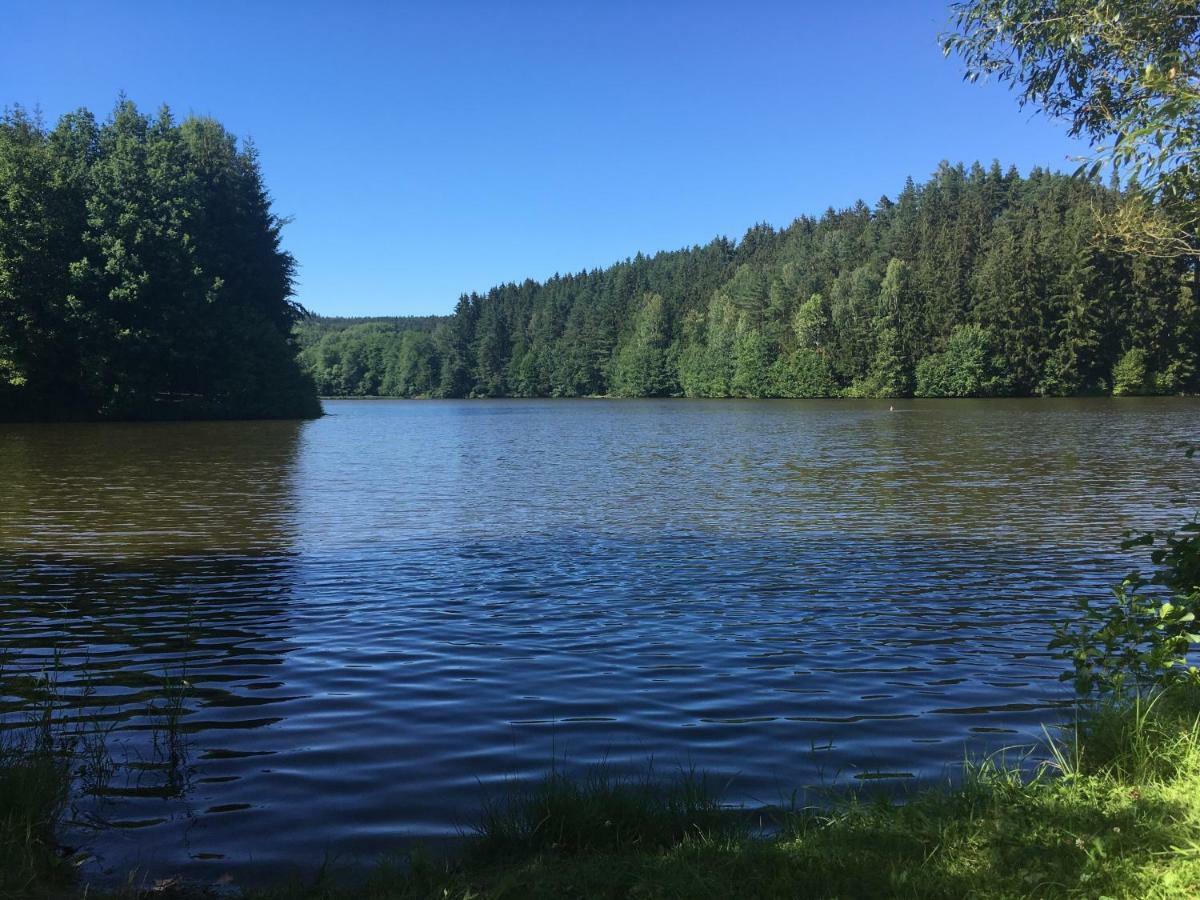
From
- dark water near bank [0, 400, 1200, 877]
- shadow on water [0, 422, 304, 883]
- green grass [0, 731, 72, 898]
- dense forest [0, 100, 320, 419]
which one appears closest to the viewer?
green grass [0, 731, 72, 898]

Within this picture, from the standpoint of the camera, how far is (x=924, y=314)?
120 metres

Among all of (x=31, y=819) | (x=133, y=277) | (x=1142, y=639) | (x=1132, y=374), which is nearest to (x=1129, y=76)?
(x=1142, y=639)

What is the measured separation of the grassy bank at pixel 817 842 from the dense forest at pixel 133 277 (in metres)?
59.1

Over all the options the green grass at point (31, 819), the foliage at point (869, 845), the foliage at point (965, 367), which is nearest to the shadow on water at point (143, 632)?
the green grass at point (31, 819)

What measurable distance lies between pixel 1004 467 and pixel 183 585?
88.2 feet

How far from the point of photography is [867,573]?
574 inches

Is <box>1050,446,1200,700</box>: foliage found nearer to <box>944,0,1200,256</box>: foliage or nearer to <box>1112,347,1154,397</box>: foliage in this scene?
<box>944,0,1200,256</box>: foliage

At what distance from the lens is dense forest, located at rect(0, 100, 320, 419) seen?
5609 centimetres

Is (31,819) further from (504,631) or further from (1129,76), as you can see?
(1129,76)

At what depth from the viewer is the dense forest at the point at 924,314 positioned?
106m

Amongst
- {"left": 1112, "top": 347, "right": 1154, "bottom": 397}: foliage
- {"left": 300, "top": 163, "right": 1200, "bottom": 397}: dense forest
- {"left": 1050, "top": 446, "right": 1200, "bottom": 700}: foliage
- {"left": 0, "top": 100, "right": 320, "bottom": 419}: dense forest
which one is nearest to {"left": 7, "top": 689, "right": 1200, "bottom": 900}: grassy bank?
{"left": 1050, "top": 446, "right": 1200, "bottom": 700}: foliage

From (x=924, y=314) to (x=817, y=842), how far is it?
407ft

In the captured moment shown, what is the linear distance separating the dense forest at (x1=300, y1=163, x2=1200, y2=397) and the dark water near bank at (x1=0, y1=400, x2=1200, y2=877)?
59010mm

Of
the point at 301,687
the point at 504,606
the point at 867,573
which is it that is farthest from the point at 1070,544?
the point at 301,687
